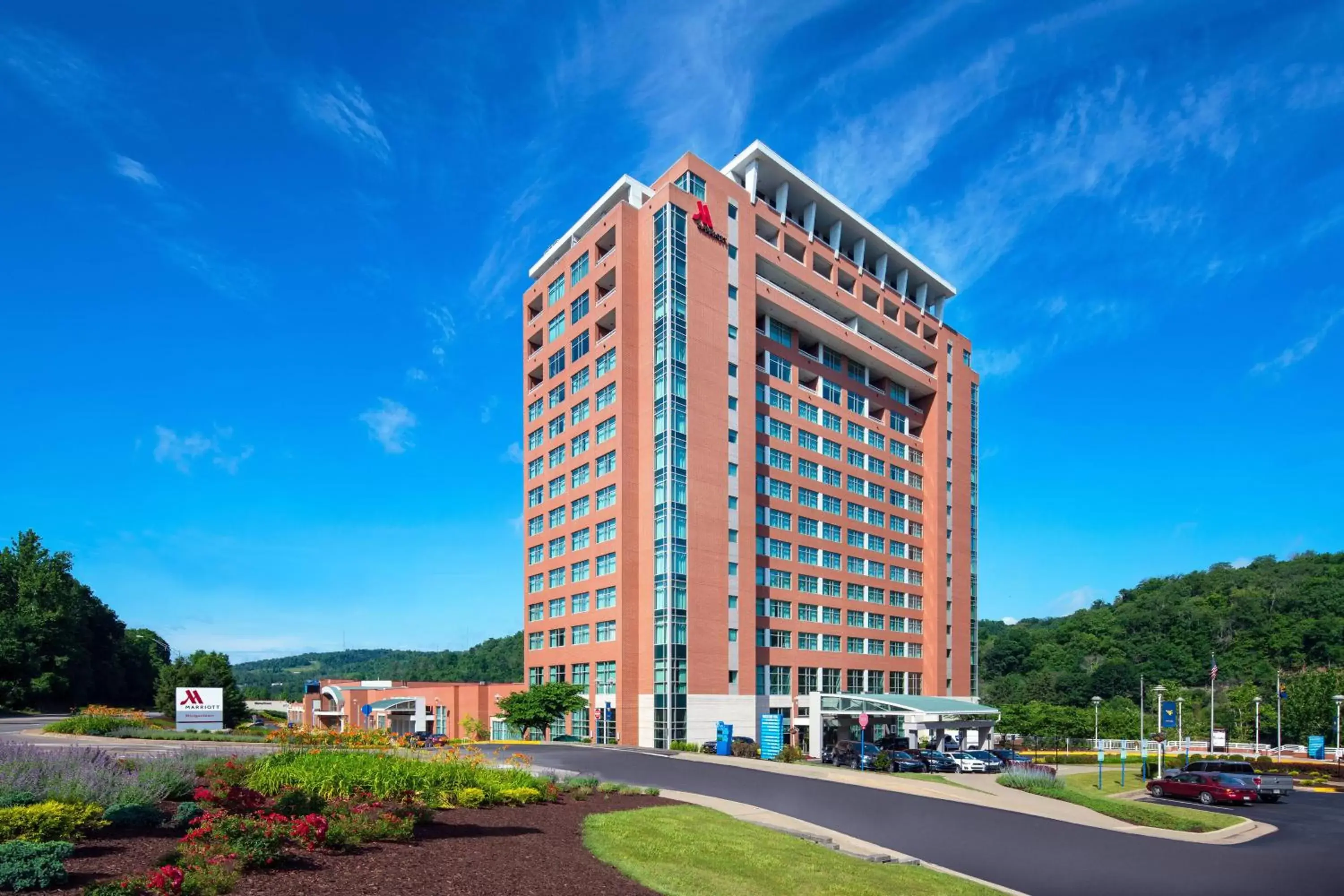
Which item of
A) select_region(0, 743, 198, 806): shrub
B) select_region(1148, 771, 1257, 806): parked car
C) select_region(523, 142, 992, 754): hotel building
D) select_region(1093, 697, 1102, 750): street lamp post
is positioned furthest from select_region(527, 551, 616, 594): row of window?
select_region(0, 743, 198, 806): shrub

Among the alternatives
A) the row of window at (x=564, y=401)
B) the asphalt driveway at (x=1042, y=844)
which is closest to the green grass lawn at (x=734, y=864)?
the asphalt driveway at (x=1042, y=844)

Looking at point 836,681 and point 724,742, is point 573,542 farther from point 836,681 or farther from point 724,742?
point 724,742

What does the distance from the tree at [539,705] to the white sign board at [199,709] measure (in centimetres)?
2677

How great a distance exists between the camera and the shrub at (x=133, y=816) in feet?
43.6

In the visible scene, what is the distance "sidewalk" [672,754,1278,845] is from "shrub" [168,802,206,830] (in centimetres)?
2528

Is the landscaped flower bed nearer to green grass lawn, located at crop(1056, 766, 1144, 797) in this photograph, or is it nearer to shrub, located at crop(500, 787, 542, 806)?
shrub, located at crop(500, 787, 542, 806)

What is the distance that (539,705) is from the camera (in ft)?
219

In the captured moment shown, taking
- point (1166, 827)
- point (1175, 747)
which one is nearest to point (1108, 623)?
point (1175, 747)

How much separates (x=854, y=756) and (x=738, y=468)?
3081cm

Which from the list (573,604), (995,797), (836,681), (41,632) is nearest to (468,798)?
(995,797)

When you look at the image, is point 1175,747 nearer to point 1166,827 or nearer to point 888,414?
point 888,414

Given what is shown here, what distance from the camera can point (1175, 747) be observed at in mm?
86875

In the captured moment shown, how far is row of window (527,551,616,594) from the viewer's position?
242ft

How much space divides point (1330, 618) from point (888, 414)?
287 ft
